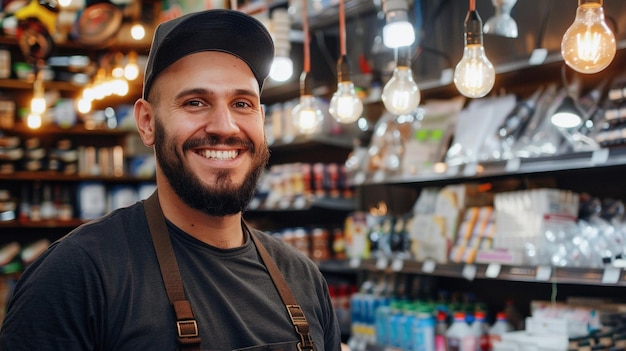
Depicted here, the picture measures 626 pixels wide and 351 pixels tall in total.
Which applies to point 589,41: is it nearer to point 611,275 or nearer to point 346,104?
point 346,104

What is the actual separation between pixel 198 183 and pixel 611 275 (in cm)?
167

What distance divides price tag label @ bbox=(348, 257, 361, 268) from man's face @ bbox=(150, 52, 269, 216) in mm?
2271

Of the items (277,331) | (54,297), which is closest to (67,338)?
(54,297)

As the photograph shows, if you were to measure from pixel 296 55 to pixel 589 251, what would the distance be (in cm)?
276

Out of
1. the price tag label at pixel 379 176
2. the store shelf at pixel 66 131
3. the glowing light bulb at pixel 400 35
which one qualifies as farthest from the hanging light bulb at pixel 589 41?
the store shelf at pixel 66 131

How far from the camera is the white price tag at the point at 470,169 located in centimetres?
299

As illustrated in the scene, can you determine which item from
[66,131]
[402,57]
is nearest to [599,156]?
[402,57]

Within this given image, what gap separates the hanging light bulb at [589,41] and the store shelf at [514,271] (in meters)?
0.98

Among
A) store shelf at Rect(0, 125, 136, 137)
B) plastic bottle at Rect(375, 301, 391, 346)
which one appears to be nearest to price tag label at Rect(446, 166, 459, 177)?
plastic bottle at Rect(375, 301, 391, 346)

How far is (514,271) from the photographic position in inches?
109

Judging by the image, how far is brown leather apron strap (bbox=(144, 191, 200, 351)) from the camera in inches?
49.8

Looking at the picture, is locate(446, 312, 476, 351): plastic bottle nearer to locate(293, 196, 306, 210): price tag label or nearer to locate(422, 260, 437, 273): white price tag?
locate(422, 260, 437, 273): white price tag

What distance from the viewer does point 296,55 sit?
4.81 meters

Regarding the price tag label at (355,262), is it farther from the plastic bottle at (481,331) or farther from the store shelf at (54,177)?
the store shelf at (54,177)
